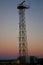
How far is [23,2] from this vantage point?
49.4 m

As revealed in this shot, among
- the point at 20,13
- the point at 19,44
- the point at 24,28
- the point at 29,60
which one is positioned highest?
the point at 20,13

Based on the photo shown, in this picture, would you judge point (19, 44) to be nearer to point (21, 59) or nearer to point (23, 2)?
point (21, 59)

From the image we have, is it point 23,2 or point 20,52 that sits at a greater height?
point 23,2

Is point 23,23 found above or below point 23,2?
below

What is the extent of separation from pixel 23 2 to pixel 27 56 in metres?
13.0

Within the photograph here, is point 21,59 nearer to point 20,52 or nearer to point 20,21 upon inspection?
point 20,52

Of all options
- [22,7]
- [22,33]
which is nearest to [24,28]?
[22,33]

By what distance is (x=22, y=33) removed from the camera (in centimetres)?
4731

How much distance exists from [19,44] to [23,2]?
1025 cm

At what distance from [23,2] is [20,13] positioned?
2.91 meters

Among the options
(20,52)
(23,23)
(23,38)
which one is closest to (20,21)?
(23,23)

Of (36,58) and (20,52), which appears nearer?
(20,52)

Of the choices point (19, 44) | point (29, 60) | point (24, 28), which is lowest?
point (29, 60)

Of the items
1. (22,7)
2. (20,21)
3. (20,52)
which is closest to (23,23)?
(20,21)
